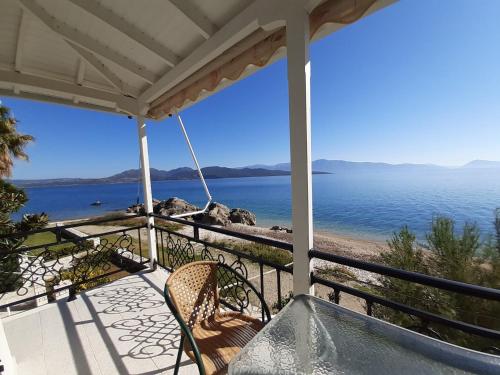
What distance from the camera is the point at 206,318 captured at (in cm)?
141

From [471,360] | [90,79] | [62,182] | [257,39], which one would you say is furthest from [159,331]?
[62,182]

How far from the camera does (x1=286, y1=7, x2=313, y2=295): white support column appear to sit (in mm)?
1284

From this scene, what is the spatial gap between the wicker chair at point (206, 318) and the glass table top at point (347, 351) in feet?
1.23

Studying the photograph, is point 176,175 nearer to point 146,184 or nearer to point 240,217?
point 240,217

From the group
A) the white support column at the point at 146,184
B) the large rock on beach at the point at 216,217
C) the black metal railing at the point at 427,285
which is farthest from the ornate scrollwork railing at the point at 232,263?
the large rock on beach at the point at 216,217

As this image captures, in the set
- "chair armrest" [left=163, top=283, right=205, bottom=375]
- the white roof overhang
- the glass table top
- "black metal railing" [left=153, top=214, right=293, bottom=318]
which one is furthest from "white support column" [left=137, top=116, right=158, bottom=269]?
the glass table top

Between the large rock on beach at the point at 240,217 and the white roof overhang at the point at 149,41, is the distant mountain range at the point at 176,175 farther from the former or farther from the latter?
the white roof overhang at the point at 149,41

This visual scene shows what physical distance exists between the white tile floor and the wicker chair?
0.57 meters

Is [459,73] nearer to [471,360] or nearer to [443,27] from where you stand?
[443,27]

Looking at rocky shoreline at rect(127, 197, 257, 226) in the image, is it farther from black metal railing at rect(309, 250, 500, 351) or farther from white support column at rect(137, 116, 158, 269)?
black metal railing at rect(309, 250, 500, 351)

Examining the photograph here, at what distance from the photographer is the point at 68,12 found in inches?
68.2

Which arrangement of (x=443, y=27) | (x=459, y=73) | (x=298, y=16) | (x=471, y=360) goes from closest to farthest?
(x=471, y=360)
(x=298, y=16)
(x=443, y=27)
(x=459, y=73)

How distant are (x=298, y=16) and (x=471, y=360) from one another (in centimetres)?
165

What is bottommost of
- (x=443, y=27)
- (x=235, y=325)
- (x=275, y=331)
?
(x=235, y=325)
